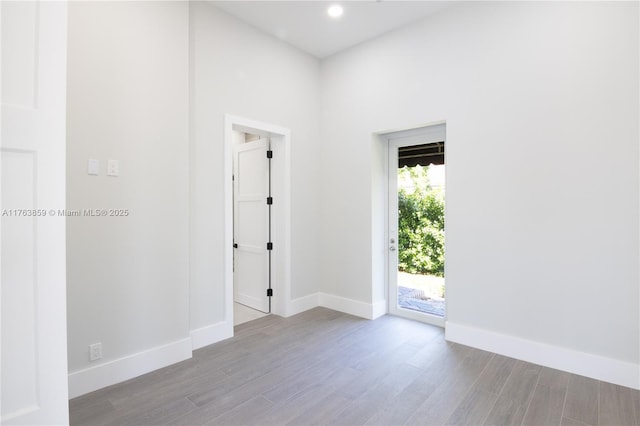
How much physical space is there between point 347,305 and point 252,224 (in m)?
1.67

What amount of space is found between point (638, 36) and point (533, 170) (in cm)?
114

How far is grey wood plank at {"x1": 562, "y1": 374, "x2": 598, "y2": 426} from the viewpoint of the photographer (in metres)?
2.06

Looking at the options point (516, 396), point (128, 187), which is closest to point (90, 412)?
point (128, 187)

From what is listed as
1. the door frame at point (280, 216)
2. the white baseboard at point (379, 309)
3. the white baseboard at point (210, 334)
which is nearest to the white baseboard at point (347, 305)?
the white baseboard at point (379, 309)

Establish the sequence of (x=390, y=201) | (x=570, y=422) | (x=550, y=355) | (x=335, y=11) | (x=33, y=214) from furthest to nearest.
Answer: (x=390, y=201)
(x=335, y=11)
(x=550, y=355)
(x=570, y=422)
(x=33, y=214)

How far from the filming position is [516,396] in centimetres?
228

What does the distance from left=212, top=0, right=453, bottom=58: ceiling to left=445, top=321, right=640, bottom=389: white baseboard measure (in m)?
3.28

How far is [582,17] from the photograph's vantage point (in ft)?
8.39

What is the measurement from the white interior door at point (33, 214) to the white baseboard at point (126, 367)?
105 cm

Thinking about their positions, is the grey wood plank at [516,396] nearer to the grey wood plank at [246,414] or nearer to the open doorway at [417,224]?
the open doorway at [417,224]

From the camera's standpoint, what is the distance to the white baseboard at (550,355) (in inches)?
94.7

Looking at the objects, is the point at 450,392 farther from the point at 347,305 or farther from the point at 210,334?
the point at 210,334

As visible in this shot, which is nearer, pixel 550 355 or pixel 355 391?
pixel 355 391

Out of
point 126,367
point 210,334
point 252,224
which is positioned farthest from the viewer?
point 252,224
